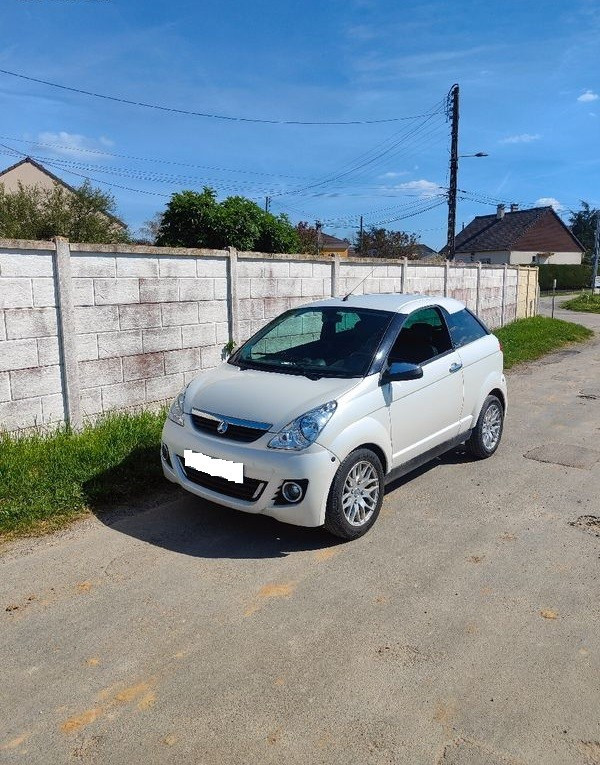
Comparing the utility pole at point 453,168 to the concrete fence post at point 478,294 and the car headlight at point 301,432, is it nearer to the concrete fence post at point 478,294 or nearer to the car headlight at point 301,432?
the concrete fence post at point 478,294

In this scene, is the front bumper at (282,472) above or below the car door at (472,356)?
below

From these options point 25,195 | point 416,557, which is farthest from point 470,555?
point 25,195

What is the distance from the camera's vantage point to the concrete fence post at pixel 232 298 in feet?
23.8

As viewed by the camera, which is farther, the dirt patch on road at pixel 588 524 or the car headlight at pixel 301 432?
the dirt patch on road at pixel 588 524

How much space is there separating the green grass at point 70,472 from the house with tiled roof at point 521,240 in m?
53.1

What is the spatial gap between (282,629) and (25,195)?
2078cm

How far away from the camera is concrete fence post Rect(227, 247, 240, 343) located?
726 cm

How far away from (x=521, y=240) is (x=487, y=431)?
5377 centimetres

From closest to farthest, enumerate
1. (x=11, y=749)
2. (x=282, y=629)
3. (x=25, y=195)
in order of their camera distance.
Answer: (x=11, y=749), (x=282, y=629), (x=25, y=195)

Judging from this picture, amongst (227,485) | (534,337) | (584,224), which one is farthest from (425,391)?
(584,224)

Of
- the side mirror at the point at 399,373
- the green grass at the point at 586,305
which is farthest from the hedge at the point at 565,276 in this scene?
the side mirror at the point at 399,373

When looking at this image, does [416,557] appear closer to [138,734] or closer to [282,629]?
[282,629]

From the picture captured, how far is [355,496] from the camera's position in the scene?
418cm

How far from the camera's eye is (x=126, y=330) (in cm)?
622
